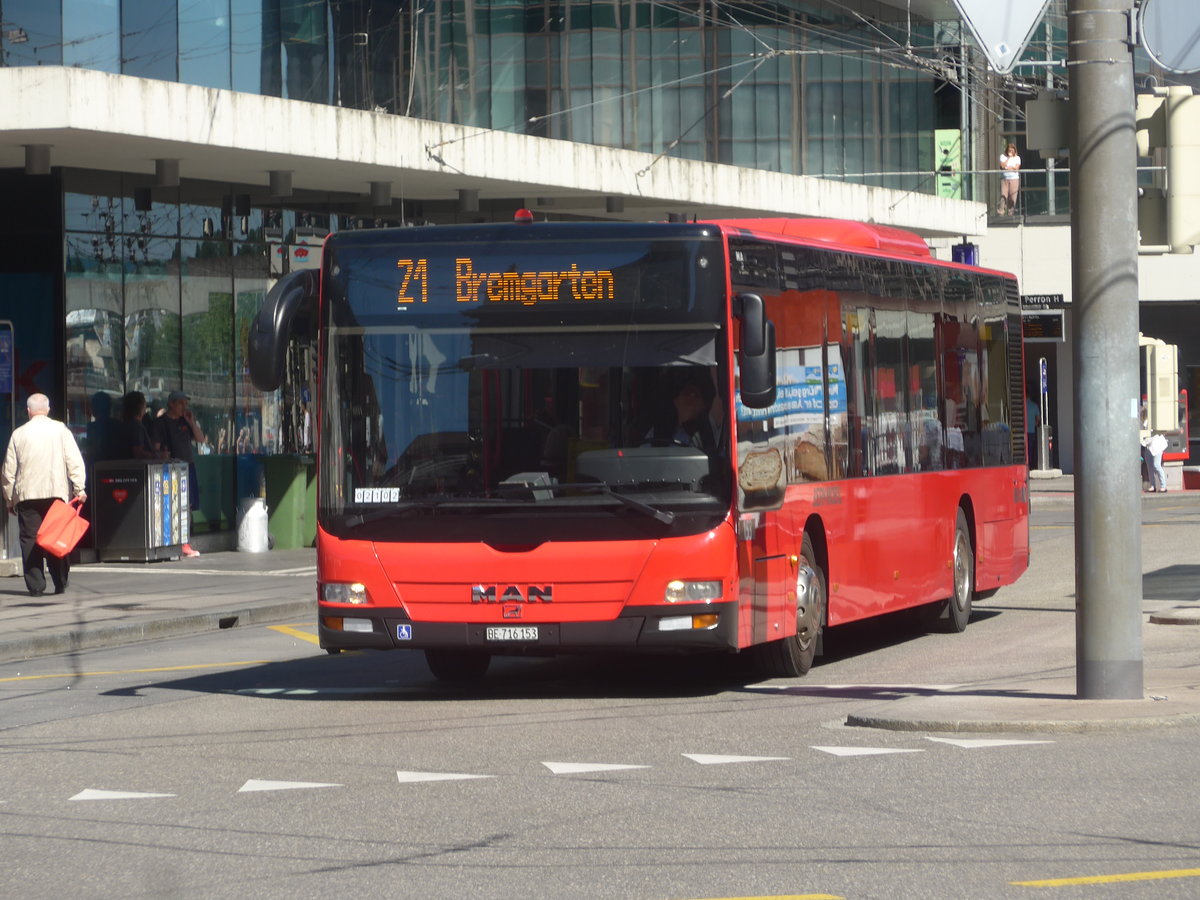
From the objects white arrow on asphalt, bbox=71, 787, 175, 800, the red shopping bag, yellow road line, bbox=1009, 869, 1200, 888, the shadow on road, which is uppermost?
the red shopping bag

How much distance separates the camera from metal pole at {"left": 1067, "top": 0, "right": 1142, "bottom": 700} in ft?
34.8

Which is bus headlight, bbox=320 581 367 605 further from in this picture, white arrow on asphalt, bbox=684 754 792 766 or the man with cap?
the man with cap

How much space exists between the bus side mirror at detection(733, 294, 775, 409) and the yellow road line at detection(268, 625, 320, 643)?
5706 mm

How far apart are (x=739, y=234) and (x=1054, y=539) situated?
1572 centimetres

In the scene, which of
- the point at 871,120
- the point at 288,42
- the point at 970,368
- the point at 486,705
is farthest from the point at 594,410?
the point at 871,120

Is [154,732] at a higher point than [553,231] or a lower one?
lower

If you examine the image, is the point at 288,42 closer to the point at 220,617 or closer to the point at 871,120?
the point at 220,617

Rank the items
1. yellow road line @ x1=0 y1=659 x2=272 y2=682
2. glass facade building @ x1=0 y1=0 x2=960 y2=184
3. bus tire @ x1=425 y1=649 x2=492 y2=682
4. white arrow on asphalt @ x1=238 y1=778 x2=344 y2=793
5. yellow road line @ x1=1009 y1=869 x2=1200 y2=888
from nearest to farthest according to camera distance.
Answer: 1. yellow road line @ x1=1009 y1=869 x2=1200 y2=888
2. white arrow on asphalt @ x1=238 y1=778 x2=344 y2=793
3. bus tire @ x1=425 y1=649 x2=492 y2=682
4. yellow road line @ x1=0 y1=659 x2=272 y2=682
5. glass facade building @ x1=0 y1=0 x2=960 y2=184

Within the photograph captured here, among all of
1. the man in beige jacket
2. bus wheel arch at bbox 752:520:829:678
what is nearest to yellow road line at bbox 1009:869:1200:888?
bus wheel arch at bbox 752:520:829:678

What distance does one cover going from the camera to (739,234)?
1201 cm

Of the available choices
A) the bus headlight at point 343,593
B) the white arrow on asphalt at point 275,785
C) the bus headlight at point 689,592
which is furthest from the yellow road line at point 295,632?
the white arrow on asphalt at point 275,785

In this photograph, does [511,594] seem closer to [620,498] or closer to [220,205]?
[620,498]

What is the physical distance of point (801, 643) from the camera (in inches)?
507

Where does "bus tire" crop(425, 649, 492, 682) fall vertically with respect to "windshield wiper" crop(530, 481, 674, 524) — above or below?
below
